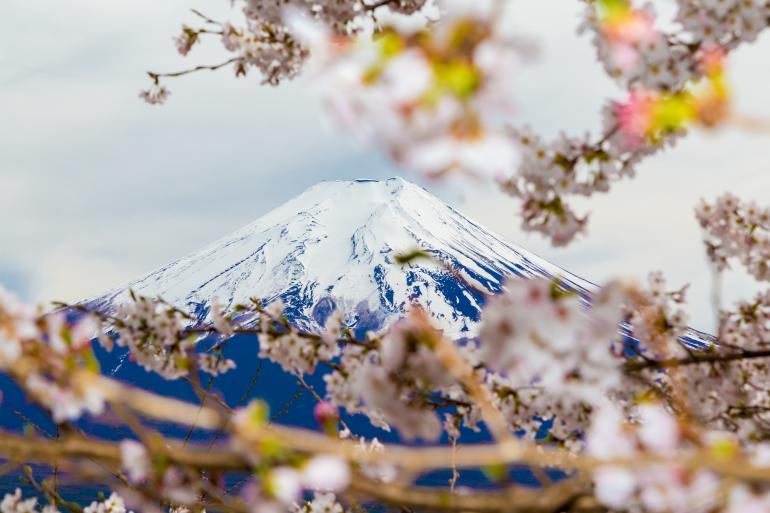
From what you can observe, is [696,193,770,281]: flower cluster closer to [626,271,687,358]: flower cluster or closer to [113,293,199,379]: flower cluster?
[626,271,687,358]: flower cluster

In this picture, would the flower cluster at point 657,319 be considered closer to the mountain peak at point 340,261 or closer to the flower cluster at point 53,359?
the flower cluster at point 53,359

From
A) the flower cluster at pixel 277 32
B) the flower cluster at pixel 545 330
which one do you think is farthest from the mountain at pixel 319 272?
the flower cluster at pixel 545 330

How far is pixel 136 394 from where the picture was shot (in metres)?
1.15

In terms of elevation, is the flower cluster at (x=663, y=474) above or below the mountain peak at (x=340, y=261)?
below

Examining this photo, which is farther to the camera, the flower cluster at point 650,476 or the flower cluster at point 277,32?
the flower cluster at point 277,32

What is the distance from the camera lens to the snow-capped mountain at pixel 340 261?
323ft

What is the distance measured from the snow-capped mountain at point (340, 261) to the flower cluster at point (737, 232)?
86.1 m

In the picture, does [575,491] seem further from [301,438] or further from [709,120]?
[709,120]

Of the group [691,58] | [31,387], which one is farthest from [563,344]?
[691,58]

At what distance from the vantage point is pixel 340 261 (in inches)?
4503

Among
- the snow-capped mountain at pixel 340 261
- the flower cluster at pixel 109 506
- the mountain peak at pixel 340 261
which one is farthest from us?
the mountain peak at pixel 340 261

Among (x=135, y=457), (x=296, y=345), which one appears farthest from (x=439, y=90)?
(x=296, y=345)

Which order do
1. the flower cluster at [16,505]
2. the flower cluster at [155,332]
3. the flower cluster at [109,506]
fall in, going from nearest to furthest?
the flower cluster at [16,505] < the flower cluster at [155,332] < the flower cluster at [109,506]

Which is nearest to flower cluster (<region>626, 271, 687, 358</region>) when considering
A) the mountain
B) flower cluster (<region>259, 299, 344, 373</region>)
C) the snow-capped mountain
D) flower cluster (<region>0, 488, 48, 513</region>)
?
flower cluster (<region>259, 299, 344, 373</region>)
